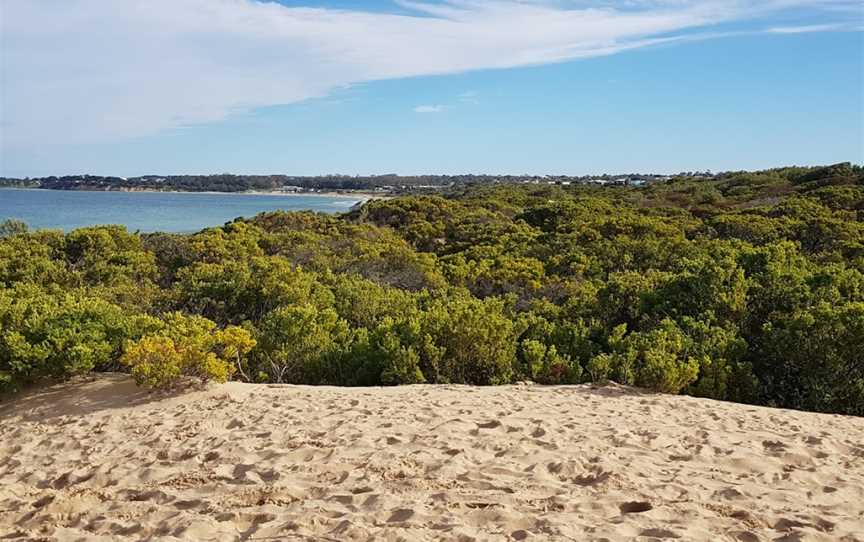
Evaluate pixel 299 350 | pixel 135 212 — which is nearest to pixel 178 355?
pixel 299 350

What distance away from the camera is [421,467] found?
524 cm

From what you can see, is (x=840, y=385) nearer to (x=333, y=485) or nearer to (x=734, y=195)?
(x=333, y=485)

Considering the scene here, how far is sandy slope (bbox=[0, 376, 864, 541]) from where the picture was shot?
170 inches

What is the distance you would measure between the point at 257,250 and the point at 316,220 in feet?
29.9

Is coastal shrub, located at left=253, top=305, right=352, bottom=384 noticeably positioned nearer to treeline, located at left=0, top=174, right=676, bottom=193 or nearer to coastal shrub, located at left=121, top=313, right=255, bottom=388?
coastal shrub, located at left=121, top=313, right=255, bottom=388

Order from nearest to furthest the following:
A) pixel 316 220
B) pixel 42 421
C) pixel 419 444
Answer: pixel 419 444, pixel 42 421, pixel 316 220

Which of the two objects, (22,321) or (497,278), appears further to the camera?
(497,278)

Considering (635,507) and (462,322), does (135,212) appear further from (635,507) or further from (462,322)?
(635,507)

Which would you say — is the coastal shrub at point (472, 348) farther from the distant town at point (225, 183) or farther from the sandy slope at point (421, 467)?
the distant town at point (225, 183)

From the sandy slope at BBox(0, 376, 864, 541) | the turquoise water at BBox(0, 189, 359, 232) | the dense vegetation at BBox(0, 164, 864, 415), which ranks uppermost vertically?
the turquoise water at BBox(0, 189, 359, 232)

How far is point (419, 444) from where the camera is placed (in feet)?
18.8

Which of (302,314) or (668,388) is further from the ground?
(302,314)

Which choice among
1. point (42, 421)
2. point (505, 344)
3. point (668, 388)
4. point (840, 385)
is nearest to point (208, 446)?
point (42, 421)

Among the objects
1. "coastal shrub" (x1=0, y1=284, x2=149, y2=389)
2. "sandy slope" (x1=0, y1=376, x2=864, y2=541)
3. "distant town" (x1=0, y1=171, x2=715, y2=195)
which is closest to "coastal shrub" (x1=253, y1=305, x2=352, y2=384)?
"sandy slope" (x1=0, y1=376, x2=864, y2=541)
